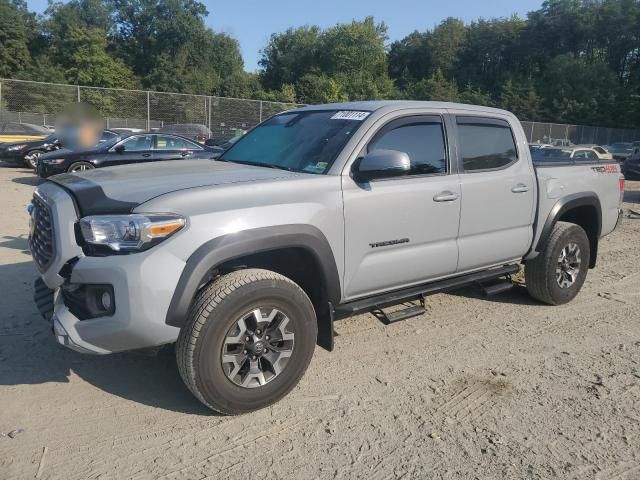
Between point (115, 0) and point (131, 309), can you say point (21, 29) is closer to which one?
point (115, 0)

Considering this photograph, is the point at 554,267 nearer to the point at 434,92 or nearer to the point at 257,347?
the point at 257,347

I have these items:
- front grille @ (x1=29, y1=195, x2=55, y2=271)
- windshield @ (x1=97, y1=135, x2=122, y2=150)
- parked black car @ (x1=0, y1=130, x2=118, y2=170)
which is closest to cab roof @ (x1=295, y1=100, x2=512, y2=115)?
front grille @ (x1=29, y1=195, x2=55, y2=271)

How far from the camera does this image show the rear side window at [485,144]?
4441mm

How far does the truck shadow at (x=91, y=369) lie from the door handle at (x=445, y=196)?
2.20 metres

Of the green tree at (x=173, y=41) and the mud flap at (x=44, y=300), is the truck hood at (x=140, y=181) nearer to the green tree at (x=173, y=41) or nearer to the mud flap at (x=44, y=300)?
the mud flap at (x=44, y=300)

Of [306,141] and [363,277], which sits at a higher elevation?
[306,141]

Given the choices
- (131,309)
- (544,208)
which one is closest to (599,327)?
(544,208)

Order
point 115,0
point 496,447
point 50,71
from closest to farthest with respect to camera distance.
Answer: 1. point 496,447
2. point 50,71
3. point 115,0

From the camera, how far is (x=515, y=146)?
4910 mm

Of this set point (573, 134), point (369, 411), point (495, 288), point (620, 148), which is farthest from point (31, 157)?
point (573, 134)

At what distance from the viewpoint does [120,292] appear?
284 cm

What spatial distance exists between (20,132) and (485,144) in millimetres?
18655

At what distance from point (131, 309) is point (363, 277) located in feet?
5.14

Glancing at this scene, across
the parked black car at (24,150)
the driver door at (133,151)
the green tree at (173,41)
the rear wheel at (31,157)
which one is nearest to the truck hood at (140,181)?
the driver door at (133,151)
